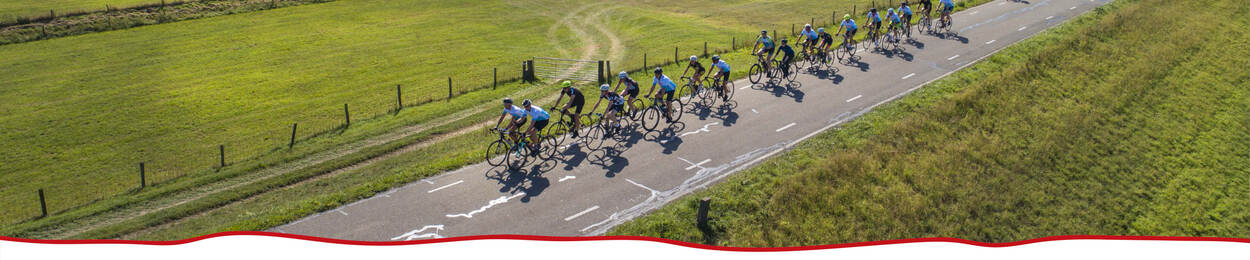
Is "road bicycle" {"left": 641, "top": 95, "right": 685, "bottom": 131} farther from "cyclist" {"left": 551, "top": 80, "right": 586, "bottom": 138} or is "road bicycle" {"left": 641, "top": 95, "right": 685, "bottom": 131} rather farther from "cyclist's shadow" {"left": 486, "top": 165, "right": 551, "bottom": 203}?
"cyclist's shadow" {"left": 486, "top": 165, "right": 551, "bottom": 203}

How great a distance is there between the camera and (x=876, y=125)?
23.8 meters

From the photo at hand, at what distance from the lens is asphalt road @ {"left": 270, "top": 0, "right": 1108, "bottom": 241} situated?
56.0ft

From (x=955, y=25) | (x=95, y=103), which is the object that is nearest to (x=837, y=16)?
(x=955, y=25)

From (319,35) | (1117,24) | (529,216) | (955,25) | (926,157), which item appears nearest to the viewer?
(529,216)

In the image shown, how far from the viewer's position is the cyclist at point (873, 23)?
34.0 m

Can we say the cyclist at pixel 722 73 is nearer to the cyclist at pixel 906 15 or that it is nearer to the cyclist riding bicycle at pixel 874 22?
the cyclist riding bicycle at pixel 874 22

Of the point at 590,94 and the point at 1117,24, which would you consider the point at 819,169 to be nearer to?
the point at 590,94

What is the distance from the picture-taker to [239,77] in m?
38.6

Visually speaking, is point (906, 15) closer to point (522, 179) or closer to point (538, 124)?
point (538, 124)

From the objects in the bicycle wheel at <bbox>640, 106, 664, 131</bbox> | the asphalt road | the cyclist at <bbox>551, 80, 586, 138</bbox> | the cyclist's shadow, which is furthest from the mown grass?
the bicycle wheel at <bbox>640, 106, 664, 131</bbox>

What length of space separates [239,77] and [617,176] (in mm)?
28361

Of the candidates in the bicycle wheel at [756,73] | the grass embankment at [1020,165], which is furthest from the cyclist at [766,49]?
the grass embankment at [1020,165]

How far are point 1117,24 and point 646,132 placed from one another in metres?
29.6

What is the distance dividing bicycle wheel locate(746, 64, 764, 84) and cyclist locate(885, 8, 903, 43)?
8864 mm
